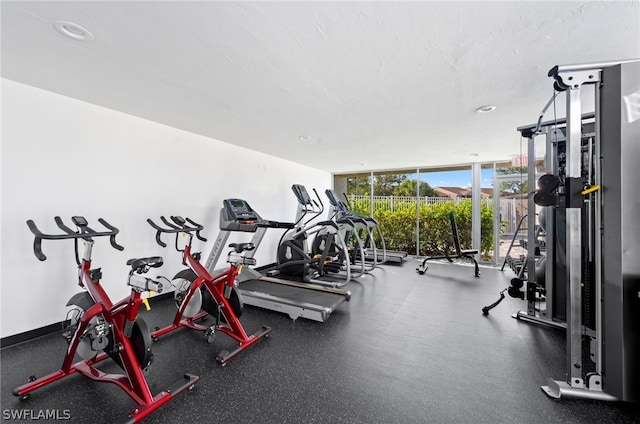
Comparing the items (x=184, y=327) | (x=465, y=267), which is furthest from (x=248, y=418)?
(x=465, y=267)

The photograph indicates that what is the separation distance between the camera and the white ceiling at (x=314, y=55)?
4.81 ft

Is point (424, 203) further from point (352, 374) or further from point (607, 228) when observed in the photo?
point (352, 374)

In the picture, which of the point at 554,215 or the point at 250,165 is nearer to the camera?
the point at 554,215

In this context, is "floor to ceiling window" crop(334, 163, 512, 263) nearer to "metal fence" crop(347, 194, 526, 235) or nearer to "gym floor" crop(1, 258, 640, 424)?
"metal fence" crop(347, 194, 526, 235)

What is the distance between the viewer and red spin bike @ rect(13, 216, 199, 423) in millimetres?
1679

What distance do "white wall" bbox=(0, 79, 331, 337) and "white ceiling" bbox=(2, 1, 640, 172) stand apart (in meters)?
0.29

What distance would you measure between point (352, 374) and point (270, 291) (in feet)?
5.99

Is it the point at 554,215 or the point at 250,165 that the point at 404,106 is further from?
the point at 250,165

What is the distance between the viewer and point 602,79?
1.71 meters

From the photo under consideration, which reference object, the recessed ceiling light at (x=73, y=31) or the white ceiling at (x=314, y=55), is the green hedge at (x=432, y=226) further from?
the recessed ceiling light at (x=73, y=31)

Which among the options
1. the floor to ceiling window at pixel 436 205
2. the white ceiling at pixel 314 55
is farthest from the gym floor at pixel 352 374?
the floor to ceiling window at pixel 436 205

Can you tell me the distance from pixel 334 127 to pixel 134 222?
294 centimetres

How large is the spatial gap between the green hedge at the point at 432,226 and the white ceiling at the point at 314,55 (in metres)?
3.49

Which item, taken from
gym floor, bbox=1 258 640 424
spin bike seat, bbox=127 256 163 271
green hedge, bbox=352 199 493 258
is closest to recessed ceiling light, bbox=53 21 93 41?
spin bike seat, bbox=127 256 163 271
